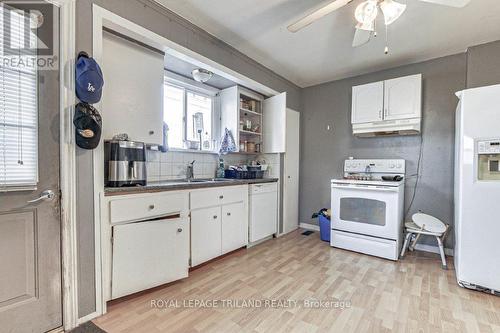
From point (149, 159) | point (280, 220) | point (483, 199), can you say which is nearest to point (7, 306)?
point (149, 159)

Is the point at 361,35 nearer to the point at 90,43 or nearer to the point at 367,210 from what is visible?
the point at 367,210

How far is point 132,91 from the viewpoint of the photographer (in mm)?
1896

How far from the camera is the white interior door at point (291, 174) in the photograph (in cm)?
357

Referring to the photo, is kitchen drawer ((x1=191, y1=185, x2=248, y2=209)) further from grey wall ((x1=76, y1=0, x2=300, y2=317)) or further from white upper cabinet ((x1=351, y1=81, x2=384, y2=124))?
white upper cabinet ((x1=351, y1=81, x2=384, y2=124))

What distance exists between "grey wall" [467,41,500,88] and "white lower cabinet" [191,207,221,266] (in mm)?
3315

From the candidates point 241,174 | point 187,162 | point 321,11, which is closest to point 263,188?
point 241,174

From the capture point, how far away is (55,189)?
55.8 inches

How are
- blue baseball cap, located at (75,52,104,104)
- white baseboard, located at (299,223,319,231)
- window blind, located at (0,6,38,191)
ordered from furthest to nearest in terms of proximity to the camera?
1. white baseboard, located at (299,223,319,231)
2. blue baseball cap, located at (75,52,104,104)
3. window blind, located at (0,6,38,191)

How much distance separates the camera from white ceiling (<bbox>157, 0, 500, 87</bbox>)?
1.94 meters

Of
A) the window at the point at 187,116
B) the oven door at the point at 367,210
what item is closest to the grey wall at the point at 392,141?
the oven door at the point at 367,210

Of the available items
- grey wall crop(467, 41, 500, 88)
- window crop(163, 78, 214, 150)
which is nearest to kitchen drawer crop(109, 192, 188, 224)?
window crop(163, 78, 214, 150)

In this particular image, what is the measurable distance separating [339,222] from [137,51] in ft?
9.67

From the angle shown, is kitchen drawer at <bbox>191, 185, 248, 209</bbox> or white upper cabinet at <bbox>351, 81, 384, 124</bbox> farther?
white upper cabinet at <bbox>351, 81, 384, 124</bbox>

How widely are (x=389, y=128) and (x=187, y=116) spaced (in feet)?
8.64
